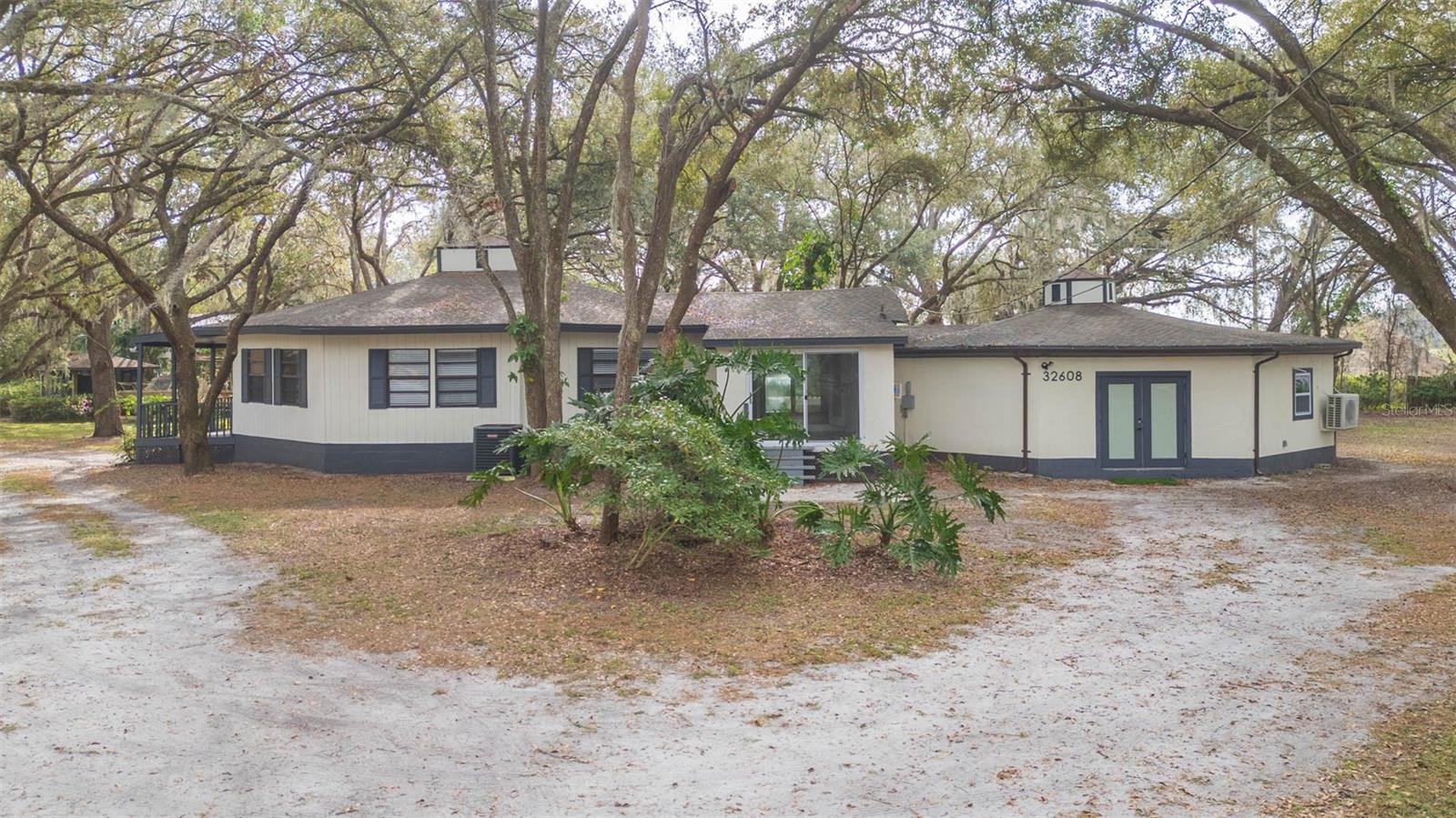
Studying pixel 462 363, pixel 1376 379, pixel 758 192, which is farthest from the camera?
pixel 1376 379

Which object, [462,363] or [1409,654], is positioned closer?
[1409,654]

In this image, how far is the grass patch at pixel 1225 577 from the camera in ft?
29.0

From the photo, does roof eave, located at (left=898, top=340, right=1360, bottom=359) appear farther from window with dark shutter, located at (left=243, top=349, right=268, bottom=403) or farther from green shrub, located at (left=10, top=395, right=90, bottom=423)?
green shrub, located at (left=10, top=395, right=90, bottom=423)

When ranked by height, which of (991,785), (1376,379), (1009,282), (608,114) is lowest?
(991,785)

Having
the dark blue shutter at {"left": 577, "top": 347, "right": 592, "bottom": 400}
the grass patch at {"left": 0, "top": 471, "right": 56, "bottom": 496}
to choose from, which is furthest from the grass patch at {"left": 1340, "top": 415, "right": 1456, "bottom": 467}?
the grass patch at {"left": 0, "top": 471, "right": 56, "bottom": 496}

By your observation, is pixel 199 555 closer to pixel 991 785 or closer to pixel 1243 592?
pixel 991 785

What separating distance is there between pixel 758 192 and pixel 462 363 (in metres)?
13.3

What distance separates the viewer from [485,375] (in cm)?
1722

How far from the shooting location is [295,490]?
15047 mm

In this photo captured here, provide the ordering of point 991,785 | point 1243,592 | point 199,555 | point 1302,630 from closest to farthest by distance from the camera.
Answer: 1. point 991,785
2. point 1302,630
3. point 1243,592
4. point 199,555

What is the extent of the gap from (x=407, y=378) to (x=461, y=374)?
94 centimetres

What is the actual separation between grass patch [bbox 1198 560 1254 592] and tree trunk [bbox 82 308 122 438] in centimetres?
2712

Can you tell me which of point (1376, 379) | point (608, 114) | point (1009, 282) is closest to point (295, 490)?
point (608, 114)

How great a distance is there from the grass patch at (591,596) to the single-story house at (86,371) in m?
36.4
